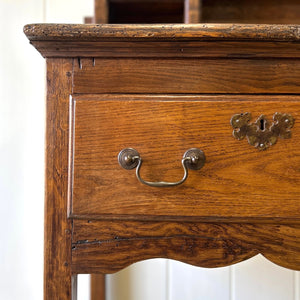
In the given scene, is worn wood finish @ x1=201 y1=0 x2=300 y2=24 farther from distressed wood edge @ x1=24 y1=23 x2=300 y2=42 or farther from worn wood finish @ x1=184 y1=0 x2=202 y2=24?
distressed wood edge @ x1=24 y1=23 x2=300 y2=42

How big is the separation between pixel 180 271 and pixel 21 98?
2.06 ft

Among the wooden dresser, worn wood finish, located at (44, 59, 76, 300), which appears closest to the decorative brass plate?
the wooden dresser

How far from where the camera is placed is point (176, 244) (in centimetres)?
45

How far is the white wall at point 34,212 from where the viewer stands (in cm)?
90

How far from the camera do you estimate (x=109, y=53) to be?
449 millimetres

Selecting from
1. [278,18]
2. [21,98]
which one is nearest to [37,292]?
[21,98]

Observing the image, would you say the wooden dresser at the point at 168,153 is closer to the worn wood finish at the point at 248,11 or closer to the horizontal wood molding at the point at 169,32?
the horizontal wood molding at the point at 169,32

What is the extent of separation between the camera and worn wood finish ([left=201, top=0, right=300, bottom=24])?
30.0 inches

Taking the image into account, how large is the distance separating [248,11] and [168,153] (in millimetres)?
494

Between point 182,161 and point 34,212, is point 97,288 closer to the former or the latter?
point 34,212

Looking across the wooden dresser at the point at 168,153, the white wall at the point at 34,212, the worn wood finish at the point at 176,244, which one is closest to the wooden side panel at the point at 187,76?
the wooden dresser at the point at 168,153

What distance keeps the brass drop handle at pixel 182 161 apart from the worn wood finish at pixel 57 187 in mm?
82

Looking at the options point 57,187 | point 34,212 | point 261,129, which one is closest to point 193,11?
point 261,129

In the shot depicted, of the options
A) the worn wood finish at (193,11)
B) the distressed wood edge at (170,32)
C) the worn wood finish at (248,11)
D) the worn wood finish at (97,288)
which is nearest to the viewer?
the distressed wood edge at (170,32)
